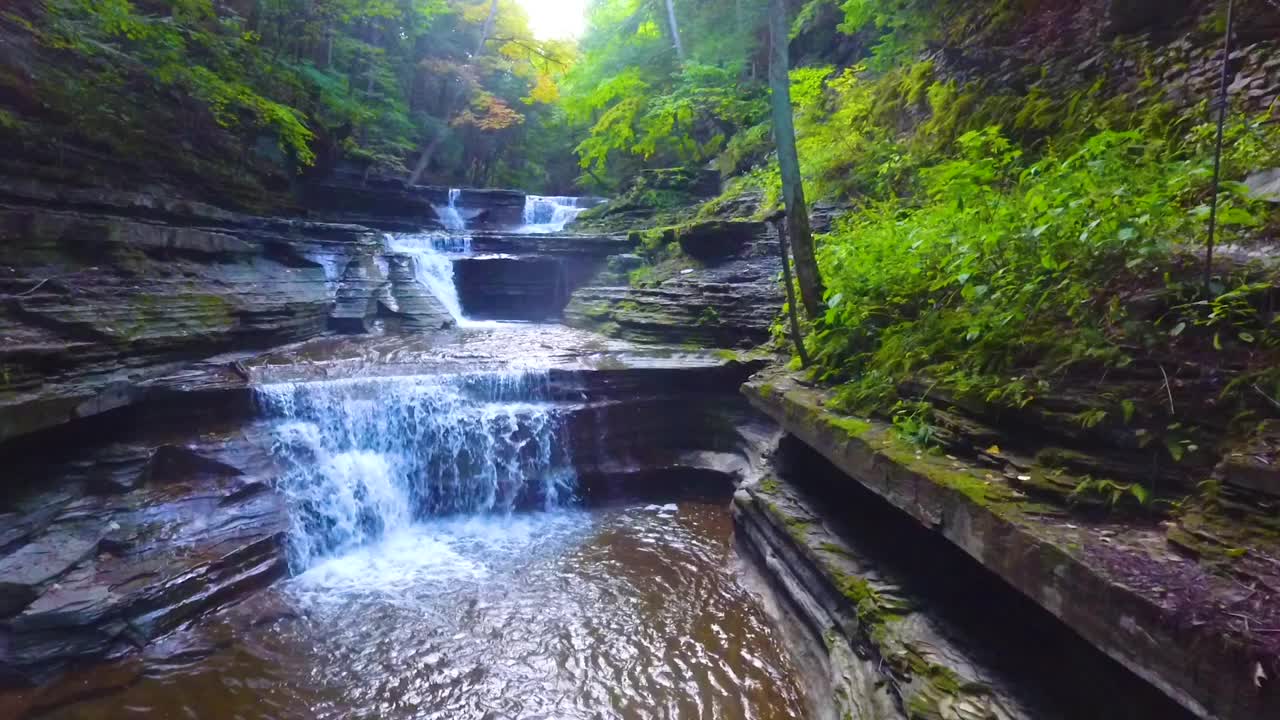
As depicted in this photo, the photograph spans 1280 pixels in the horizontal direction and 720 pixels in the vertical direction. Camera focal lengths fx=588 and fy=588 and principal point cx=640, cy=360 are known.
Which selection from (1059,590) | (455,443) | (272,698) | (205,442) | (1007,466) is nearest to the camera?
(1059,590)

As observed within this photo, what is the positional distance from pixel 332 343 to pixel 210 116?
515 centimetres

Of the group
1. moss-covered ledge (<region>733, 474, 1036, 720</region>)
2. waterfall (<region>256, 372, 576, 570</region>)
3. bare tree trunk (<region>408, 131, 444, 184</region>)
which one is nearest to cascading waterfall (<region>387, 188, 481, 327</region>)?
waterfall (<region>256, 372, 576, 570</region>)

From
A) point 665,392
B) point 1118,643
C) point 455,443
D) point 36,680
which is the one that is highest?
point 1118,643

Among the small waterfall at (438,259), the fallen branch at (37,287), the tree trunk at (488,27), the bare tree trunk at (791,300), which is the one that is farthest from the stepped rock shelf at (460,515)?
the tree trunk at (488,27)

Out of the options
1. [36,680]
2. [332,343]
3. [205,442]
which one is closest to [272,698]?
[36,680]

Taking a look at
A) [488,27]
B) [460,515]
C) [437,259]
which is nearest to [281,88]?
[437,259]

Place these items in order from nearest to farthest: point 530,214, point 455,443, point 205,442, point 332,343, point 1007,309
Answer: point 1007,309
point 205,442
point 455,443
point 332,343
point 530,214

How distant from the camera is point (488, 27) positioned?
902 inches

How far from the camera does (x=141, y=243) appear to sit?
27.7 feet

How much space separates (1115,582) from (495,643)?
4.56 m

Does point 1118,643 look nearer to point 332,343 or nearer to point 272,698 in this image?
point 272,698

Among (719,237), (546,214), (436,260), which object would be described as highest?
(546,214)

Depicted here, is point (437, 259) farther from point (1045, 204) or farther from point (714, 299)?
point (1045, 204)

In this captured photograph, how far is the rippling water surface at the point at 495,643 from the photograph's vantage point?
4.46 m
